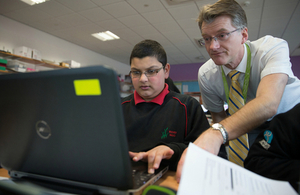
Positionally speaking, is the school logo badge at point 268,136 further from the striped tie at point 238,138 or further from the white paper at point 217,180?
the striped tie at point 238,138

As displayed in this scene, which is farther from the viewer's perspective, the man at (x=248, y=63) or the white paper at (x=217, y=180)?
the man at (x=248, y=63)

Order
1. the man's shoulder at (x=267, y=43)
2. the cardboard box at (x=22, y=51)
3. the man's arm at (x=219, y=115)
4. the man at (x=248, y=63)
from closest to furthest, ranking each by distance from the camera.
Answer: the man at (x=248, y=63) < the man's shoulder at (x=267, y=43) < the man's arm at (x=219, y=115) < the cardboard box at (x=22, y=51)

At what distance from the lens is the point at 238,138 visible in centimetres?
97

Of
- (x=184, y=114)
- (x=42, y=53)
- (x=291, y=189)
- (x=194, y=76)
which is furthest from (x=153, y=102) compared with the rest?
(x=194, y=76)

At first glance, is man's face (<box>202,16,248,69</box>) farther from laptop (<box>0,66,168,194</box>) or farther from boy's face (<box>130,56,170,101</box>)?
laptop (<box>0,66,168,194</box>)

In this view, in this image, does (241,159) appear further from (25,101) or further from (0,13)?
(0,13)

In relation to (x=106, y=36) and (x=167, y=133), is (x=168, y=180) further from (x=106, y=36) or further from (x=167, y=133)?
(x=106, y=36)

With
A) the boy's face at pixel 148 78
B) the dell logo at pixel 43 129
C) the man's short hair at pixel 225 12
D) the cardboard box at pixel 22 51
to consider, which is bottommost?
the dell logo at pixel 43 129

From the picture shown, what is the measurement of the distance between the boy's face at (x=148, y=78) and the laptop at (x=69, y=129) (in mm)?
672

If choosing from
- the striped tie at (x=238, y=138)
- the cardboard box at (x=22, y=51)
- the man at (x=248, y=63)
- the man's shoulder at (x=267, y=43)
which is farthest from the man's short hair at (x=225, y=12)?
the cardboard box at (x=22, y=51)

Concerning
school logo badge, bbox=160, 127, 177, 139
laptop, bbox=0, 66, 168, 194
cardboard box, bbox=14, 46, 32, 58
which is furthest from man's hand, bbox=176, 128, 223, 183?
cardboard box, bbox=14, 46, 32, 58

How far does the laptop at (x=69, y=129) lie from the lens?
→ 343 millimetres

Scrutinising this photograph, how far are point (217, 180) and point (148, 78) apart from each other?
75 centimetres

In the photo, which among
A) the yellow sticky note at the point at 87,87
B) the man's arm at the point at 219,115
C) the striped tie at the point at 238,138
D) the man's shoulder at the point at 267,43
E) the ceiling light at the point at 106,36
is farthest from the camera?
the ceiling light at the point at 106,36
